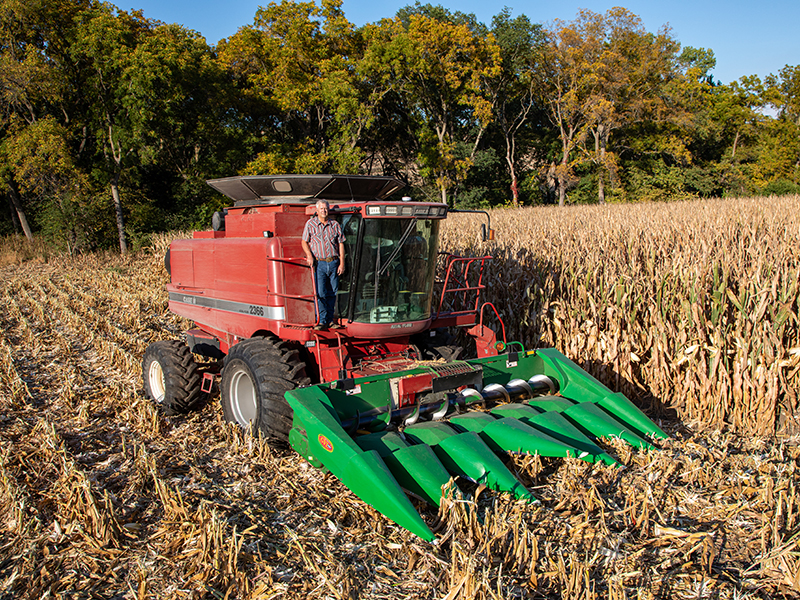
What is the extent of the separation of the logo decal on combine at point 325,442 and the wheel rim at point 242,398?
1.28 meters

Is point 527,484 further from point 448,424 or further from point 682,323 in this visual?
point 682,323

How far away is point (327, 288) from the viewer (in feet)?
14.5

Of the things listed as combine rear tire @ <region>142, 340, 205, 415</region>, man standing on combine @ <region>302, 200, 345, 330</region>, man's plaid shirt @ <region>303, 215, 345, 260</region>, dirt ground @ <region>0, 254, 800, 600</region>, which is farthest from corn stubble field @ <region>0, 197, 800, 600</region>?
man's plaid shirt @ <region>303, 215, 345, 260</region>

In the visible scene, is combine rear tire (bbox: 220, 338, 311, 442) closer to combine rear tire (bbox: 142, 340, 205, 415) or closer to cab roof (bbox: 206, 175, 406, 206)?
combine rear tire (bbox: 142, 340, 205, 415)

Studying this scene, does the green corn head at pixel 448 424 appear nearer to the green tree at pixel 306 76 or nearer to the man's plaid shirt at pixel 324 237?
the man's plaid shirt at pixel 324 237

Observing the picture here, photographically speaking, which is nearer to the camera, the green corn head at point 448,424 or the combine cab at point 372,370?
the green corn head at point 448,424

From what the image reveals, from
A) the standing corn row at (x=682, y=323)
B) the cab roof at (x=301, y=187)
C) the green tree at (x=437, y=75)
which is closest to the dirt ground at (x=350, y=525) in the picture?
the standing corn row at (x=682, y=323)

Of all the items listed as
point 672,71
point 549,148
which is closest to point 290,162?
point 549,148

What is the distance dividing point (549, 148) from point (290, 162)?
19618mm

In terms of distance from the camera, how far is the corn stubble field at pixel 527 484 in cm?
272

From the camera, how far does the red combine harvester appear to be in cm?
430

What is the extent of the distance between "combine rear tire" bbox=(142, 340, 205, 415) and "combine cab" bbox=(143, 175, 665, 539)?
0.01 m

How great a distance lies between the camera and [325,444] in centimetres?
348

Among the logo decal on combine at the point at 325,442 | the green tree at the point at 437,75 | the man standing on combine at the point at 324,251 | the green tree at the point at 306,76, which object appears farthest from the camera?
the green tree at the point at 437,75
